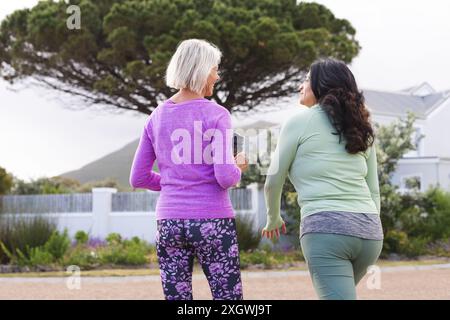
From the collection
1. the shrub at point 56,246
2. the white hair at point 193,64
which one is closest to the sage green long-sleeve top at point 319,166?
the white hair at point 193,64

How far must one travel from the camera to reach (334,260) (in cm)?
272

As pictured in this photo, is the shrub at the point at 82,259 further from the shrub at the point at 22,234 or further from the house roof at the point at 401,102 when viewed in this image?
the house roof at the point at 401,102

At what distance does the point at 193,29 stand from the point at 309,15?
4.97m

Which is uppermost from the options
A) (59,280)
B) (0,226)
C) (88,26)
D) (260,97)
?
(88,26)

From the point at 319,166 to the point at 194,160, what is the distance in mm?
525

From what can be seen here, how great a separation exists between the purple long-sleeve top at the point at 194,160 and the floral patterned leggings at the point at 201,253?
1.6 inches

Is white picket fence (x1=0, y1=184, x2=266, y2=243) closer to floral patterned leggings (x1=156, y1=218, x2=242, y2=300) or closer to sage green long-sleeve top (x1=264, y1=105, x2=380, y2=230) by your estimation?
floral patterned leggings (x1=156, y1=218, x2=242, y2=300)

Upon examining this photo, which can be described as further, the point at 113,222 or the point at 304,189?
the point at 113,222

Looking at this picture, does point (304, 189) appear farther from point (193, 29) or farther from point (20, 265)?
point (193, 29)

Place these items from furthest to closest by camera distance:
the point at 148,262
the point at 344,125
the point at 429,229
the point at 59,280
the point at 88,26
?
the point at 88,26 < the point at 429,229 < the point at 148,262 < the point at 59,280 < the point at 344,125

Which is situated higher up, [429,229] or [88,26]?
[88,26]

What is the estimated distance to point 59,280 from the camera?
1107cm

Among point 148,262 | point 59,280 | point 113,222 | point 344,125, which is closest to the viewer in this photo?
point 344,125

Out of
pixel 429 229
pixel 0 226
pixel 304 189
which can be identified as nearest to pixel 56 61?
pixel 0 226
